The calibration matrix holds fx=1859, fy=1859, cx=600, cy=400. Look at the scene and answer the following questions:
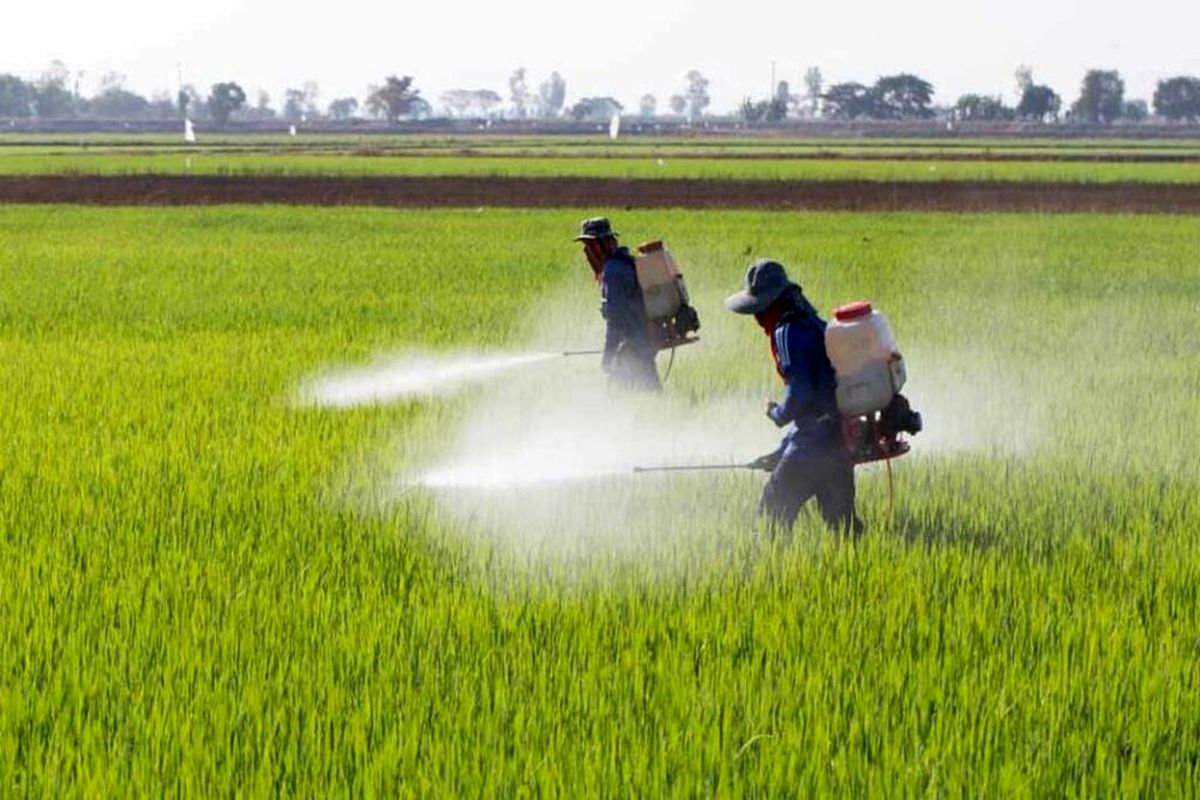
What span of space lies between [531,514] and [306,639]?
2.58 m

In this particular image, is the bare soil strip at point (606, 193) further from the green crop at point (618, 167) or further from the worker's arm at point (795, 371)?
the worker's arm at point (795, 371)

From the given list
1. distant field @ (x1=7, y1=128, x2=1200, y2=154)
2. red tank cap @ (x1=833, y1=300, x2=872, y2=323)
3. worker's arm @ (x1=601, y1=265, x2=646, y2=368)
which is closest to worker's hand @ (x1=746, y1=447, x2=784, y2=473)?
red tank cap @ (x1=833, y1=300, x2=872, y2=323)

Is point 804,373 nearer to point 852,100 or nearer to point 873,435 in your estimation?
point 873,435

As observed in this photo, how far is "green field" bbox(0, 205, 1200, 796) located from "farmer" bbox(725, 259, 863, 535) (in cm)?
25

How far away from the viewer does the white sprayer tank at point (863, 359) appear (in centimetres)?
704

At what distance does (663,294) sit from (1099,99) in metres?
188

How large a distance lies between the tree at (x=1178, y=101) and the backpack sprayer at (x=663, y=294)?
645 ft

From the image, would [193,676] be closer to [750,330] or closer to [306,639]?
[306,639]

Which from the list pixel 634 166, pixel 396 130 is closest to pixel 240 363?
pixel 634 166

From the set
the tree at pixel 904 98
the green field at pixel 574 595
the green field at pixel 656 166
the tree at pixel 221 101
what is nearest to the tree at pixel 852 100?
the tree at pixel 904 98

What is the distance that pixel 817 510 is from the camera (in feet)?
28.6

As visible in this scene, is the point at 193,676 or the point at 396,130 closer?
the point at 193,676

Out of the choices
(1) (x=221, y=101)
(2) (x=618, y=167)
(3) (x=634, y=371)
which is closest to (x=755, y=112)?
(1) (x=221, y=101)

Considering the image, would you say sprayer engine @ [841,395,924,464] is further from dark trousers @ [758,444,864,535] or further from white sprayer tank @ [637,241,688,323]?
white sprayer tank @ [637,241,688,323]
